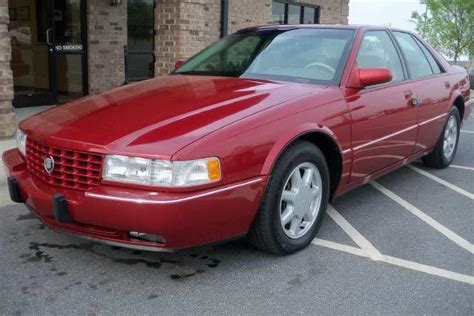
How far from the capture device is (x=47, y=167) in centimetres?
311

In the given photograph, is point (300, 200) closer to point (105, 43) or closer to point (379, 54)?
point (379, 54)

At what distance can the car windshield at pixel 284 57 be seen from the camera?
4.08 m

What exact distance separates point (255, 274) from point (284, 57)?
1787 millimetres

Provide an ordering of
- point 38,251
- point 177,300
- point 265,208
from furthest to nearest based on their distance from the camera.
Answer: point 38,251, point 265,208, point 177,300

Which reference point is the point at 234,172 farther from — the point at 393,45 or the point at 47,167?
the point at 393,45

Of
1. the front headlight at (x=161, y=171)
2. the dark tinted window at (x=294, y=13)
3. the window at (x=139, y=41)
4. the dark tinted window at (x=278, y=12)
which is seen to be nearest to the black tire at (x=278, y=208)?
the front headlight at (x=161, y=171)

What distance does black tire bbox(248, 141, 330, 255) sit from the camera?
323 centimetres

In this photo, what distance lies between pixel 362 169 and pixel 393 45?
1397mm

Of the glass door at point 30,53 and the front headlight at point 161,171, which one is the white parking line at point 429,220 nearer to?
the front headlight at point 161,171

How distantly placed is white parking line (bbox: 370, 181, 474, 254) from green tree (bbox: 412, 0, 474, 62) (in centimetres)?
1491

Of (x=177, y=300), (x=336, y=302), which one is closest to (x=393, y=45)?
(x=336, y=302)

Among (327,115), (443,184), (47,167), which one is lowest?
(443,184)

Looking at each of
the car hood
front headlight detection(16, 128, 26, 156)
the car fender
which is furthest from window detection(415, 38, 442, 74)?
front headlight detection(16, 128, 26, 156)

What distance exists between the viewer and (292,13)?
1401cm
